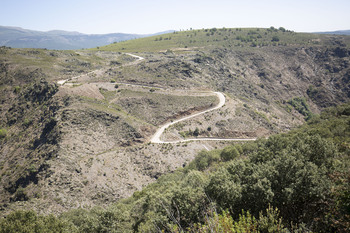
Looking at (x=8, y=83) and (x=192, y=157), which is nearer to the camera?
(x=192, y=157)

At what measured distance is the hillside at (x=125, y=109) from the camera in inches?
1714

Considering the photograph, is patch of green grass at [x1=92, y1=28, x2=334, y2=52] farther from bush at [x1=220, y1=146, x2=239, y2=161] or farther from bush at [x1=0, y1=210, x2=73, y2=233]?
bush at [x1=0, y1=210, x2=73, y2=233]

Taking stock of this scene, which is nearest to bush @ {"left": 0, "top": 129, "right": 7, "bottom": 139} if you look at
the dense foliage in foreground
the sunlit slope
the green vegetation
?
the dense foliage in foreground

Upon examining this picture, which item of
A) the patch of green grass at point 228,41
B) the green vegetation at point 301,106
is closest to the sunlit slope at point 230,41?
the patch of green grass at point 228,41

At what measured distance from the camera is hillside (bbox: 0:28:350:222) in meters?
43.5

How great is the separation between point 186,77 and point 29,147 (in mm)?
63792

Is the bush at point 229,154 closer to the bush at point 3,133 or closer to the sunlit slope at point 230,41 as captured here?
the bush at point 3,133

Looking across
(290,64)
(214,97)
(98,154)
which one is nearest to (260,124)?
(214,97)

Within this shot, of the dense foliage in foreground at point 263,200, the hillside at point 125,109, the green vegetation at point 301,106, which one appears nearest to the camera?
the dense foliage in foreground at point 263,200

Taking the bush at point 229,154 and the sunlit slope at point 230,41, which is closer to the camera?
the bush at point 229,154

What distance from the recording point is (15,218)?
923 inches

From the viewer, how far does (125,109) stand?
67.3 meters

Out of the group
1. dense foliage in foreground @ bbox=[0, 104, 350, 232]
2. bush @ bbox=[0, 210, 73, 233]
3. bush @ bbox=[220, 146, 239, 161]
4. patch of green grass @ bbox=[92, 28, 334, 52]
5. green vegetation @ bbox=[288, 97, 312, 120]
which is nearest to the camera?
dense foliage in foreground @ bbox=[0, 104, 350, 232]

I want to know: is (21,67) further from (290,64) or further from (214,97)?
(290,64)
